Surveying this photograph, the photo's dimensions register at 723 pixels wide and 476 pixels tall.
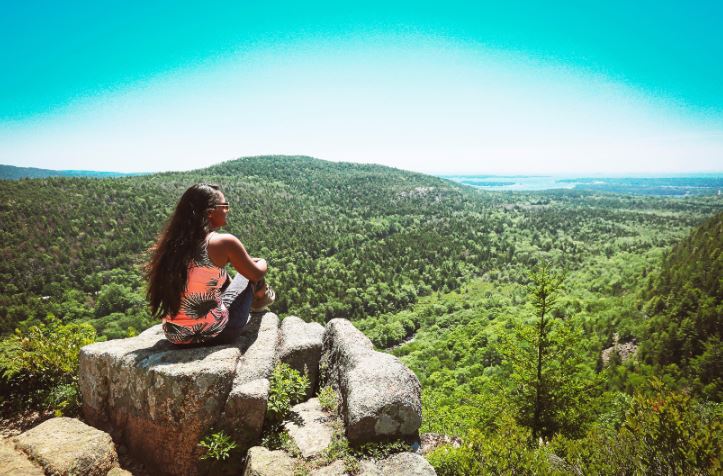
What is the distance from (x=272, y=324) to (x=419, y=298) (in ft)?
315

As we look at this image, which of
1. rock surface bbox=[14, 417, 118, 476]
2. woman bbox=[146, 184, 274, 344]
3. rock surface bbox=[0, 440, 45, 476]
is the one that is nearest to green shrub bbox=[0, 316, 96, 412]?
rock surface bbox=[14, 417, 118, 476]

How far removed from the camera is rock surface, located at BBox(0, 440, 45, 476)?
399cm

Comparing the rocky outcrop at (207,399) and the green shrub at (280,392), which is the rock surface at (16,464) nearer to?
the rocky outcrop at (207,399)

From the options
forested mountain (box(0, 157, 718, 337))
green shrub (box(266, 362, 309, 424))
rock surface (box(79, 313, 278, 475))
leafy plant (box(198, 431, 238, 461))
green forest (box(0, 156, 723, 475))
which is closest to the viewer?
leafy plant (box(198, 431, 238, 461))

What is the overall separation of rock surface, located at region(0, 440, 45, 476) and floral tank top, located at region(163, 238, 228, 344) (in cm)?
197

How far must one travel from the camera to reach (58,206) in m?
104

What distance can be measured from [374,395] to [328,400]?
1221 millimetres

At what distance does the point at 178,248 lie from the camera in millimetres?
4703

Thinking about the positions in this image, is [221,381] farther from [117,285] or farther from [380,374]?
[117,285]

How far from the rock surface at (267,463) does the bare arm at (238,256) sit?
241 cm

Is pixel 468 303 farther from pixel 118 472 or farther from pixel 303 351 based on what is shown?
pixel 118 472

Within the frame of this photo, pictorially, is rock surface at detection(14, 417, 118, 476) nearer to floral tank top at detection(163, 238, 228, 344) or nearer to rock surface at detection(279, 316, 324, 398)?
floral tank top at detection(163, 238, 228, 344)

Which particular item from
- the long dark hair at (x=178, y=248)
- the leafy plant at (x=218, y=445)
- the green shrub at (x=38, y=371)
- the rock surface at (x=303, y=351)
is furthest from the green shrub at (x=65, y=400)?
the rock surface at (x=303, y=351)

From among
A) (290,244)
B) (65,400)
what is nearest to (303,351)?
(65,400)
